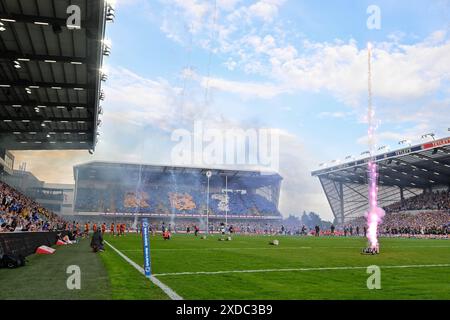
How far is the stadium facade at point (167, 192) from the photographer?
271ft

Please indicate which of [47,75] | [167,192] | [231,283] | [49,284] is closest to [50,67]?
[47,75]

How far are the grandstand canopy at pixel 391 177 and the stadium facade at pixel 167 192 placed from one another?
49.7 feet

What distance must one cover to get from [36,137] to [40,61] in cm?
2307

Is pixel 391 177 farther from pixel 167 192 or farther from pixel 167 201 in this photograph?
pixel 167 192

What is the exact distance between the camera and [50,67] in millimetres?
25000

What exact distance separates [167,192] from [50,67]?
2627 inches

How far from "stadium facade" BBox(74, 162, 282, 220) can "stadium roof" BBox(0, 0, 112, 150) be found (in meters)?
41.6

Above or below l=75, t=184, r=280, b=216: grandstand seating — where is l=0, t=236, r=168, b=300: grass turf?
below

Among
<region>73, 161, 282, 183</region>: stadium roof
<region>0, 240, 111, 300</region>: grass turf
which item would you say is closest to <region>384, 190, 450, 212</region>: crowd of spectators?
<region>73, 161, 282, 183</region>: stadium roof

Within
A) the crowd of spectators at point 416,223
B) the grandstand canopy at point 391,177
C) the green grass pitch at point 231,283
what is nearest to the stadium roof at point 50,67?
the green grass pitch at point 231,283

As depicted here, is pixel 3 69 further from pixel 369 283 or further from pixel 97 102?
pixel 369 283

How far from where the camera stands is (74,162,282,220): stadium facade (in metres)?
82.6

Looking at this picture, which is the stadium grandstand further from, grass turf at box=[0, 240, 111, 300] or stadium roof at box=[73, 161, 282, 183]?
stadium roof at box=[73, 161, 282, 183]

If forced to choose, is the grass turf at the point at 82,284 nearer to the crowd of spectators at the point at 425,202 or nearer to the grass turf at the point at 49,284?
the grass turf at the point at 49,284
